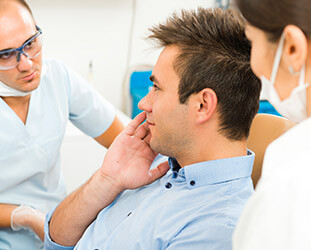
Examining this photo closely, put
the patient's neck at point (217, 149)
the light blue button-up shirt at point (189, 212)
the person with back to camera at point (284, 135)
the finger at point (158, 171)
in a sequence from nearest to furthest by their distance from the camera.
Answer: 1. the person with back to camera at point (284, 135)
2. the light blue button-up shirt at point (189, 212)
3. the patient's neck at point (217, 149)
4. the finger at point (158, 171)

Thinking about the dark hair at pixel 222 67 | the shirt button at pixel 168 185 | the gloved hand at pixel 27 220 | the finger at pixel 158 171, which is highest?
the dark hair at pixel 222 67

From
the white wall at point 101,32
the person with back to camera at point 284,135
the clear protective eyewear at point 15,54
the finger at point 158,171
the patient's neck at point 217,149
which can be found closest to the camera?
the person with back to camera at point 284,135

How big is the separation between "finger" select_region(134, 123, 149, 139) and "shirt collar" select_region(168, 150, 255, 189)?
30cm

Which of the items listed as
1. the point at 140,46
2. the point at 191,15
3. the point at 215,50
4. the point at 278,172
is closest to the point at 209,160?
the point at 215,50

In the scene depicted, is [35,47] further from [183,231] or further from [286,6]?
[286,6]

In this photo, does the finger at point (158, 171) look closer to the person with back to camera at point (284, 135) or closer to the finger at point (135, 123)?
the finger at point (135, 123)

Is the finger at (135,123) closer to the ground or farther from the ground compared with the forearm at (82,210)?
farther from the ground

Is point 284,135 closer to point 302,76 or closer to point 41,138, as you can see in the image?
point 302,76

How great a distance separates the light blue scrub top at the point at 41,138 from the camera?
1.45 m

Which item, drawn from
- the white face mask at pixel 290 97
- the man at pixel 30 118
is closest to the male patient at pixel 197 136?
the white face mask at pixel 290 97

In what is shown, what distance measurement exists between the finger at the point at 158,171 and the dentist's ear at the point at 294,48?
0.68 m

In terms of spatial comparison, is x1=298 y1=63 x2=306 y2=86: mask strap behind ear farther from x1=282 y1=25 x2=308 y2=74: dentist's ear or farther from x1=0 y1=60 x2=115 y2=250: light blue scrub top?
x1=0 y1=60 x2=115 y2=250: light blue scrub top

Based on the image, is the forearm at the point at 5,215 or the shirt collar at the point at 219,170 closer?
the shirt collar at the point at 219,170

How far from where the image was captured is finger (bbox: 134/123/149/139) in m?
1.30
